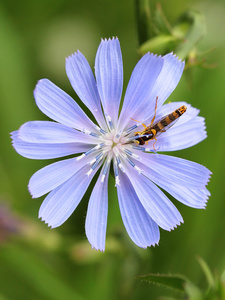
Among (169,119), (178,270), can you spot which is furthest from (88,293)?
(169,119)

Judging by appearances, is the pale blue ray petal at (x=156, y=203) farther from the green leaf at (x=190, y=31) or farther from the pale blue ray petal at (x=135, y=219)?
the green leaf at (x=190, y=31)

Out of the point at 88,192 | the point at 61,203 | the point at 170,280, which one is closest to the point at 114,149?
the point at 61,203

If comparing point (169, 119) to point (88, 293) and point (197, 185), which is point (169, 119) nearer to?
point (197, 185)

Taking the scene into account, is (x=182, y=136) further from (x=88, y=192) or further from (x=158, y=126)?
(x=88, y=192)

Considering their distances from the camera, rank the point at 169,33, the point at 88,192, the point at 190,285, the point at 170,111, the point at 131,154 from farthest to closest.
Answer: the point at 88,192, the point at 169,33, the point at 131,154, the point at 170,111, the point at 190,285

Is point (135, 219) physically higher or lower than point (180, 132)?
lower

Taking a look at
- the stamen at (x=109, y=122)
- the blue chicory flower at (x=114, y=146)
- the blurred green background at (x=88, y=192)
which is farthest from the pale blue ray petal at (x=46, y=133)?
the blurred green background at (x=88, y=192)
